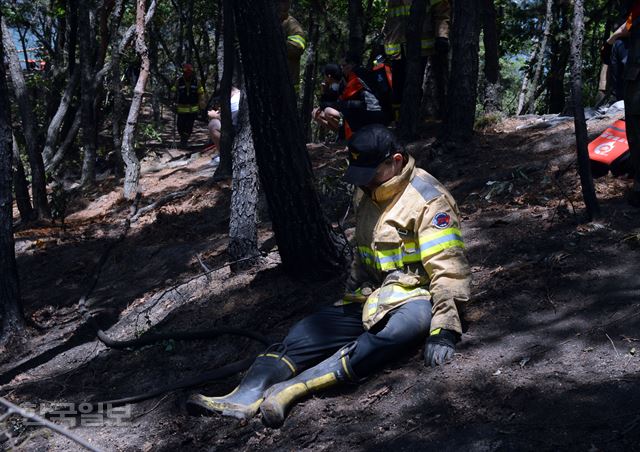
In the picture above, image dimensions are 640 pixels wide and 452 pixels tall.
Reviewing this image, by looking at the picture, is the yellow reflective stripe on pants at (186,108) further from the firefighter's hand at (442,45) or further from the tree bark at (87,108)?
the firefighter's hand at (442,45)

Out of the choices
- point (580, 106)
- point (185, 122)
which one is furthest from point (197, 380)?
Answer: point (185, 122)

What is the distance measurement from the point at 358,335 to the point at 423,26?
20.9 ft

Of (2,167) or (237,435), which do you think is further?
(2,167)

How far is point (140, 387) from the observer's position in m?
5.29

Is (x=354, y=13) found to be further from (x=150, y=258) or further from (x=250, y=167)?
(x=250, y=167)

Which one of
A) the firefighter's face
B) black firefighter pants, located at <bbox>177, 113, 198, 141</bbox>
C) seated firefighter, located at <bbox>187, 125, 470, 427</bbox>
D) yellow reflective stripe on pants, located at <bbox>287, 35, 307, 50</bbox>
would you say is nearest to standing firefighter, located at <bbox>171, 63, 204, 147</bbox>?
black firefighter pants, located at <bbox>177, 113, 198, 141</bbox>

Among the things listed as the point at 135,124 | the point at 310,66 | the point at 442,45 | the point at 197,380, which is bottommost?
the point at 197,380

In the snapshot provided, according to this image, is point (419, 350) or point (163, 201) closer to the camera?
point (419, 350)

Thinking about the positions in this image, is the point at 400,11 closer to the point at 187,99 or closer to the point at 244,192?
the point at 244,192

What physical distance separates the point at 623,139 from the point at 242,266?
150 inches

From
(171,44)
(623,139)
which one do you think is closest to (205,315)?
(623,139)

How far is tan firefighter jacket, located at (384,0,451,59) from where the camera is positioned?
32.6ft

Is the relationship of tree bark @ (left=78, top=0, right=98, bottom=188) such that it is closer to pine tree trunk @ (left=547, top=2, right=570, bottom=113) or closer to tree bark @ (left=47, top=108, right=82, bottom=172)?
tree bark @ (left=47, top=108, right=82, bottom=172)

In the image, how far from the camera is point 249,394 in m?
4.27
